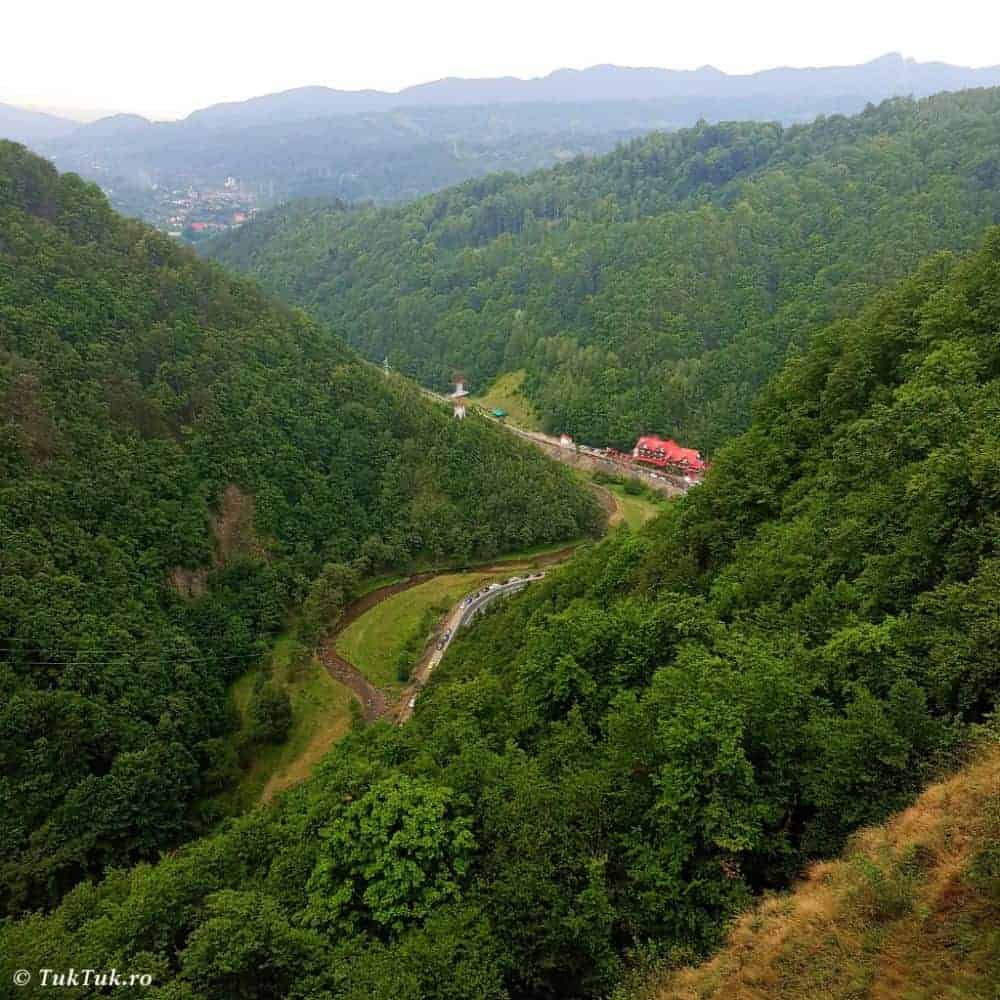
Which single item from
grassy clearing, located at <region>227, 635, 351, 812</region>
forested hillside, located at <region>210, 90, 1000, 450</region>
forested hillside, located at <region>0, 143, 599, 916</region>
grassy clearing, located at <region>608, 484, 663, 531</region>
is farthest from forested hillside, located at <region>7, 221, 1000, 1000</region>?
forested hillside, located at <region>210, 90, 1000, 450</region>

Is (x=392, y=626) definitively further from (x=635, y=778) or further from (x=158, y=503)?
(x=635, y=778)

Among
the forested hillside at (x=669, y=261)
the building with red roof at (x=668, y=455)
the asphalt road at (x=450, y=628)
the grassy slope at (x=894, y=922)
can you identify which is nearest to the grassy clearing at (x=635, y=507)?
the building with red roof at (x=668, y=455)

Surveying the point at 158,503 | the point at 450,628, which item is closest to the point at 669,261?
the point at 450,628

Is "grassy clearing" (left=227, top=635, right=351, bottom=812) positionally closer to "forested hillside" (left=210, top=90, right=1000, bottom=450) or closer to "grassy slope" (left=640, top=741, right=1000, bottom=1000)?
"grassy slope" (left=640, top=741, right=1000, bottom=1000)

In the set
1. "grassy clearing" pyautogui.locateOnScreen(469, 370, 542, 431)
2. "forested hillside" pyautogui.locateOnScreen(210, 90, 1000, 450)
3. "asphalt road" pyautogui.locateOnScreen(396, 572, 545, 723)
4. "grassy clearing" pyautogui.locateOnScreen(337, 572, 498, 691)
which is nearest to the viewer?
"asphalt road" pyautogui.locateOnScreen(396, 572, 545, 723)

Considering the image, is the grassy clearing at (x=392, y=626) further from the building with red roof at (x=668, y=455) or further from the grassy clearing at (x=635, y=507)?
the building with red roof at (x=668, y=455)

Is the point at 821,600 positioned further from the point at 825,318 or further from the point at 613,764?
the point at 825,318
